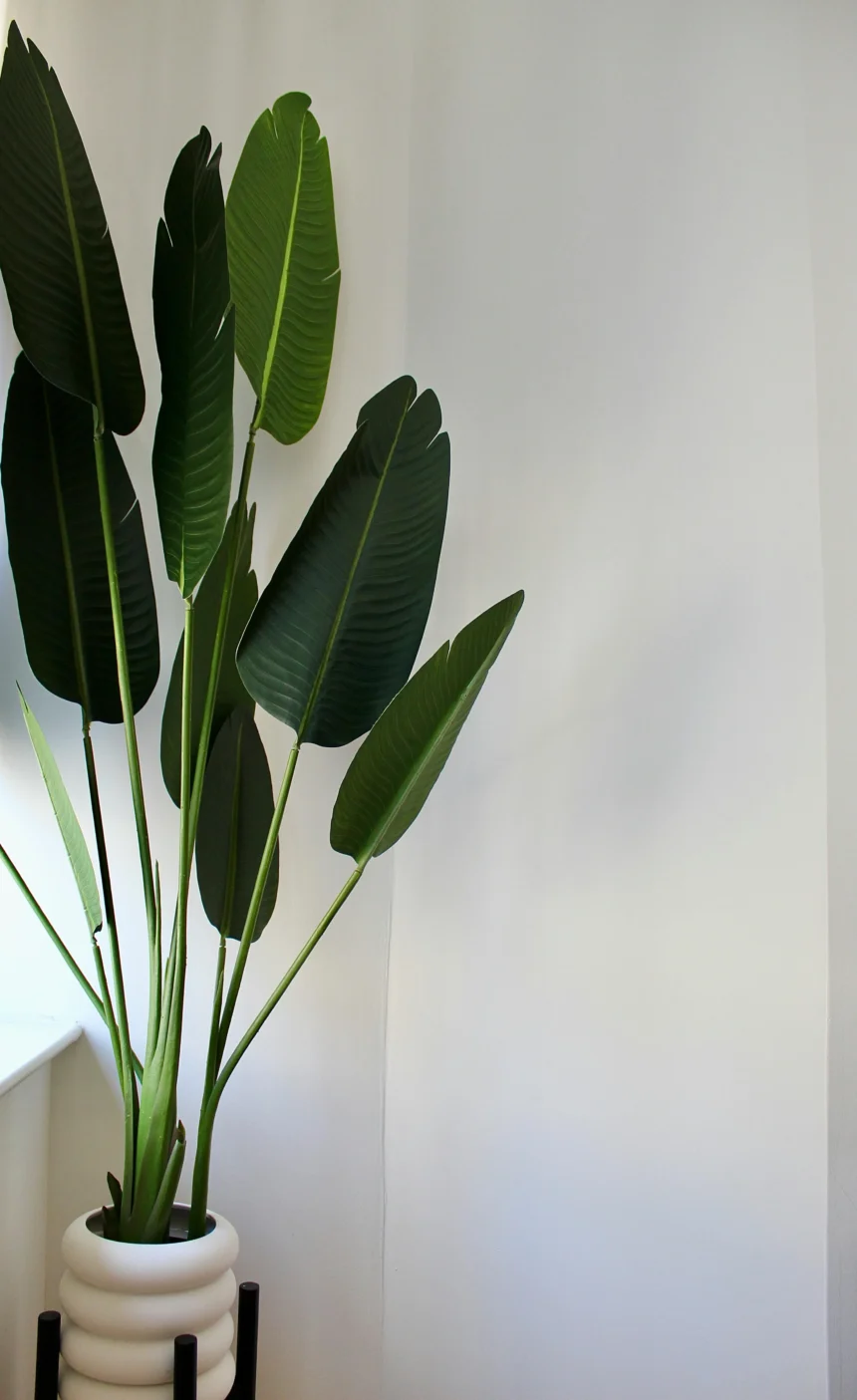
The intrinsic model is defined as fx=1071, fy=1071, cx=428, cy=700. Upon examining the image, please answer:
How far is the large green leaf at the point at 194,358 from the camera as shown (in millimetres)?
1124

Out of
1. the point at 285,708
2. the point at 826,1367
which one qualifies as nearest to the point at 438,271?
the point at 285,708

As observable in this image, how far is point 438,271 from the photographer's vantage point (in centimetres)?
153

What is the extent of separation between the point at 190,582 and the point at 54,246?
1.22 ft

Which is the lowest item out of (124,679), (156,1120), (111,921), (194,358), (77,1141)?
(77,1141)

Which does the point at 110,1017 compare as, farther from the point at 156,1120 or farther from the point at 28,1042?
the point at 28,1042

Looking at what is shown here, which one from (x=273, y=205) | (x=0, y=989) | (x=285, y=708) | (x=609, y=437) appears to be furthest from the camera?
(x=609, y=437)

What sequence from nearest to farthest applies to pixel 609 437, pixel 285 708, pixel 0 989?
pixel 285 708 < pixel 0 989 < pixel 609 437

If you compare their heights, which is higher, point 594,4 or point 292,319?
point 594,4

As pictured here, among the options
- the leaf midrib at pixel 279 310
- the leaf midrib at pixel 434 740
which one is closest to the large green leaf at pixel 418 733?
the leaf midrib at pixel 434 740

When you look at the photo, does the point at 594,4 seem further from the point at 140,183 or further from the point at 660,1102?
the point at 660,1102

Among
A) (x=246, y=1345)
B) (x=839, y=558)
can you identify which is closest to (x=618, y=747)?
(x=839, y=558)

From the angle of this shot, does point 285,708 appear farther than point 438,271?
No

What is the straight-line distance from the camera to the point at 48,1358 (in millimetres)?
1017

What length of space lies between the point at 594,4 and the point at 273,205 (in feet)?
2.22
